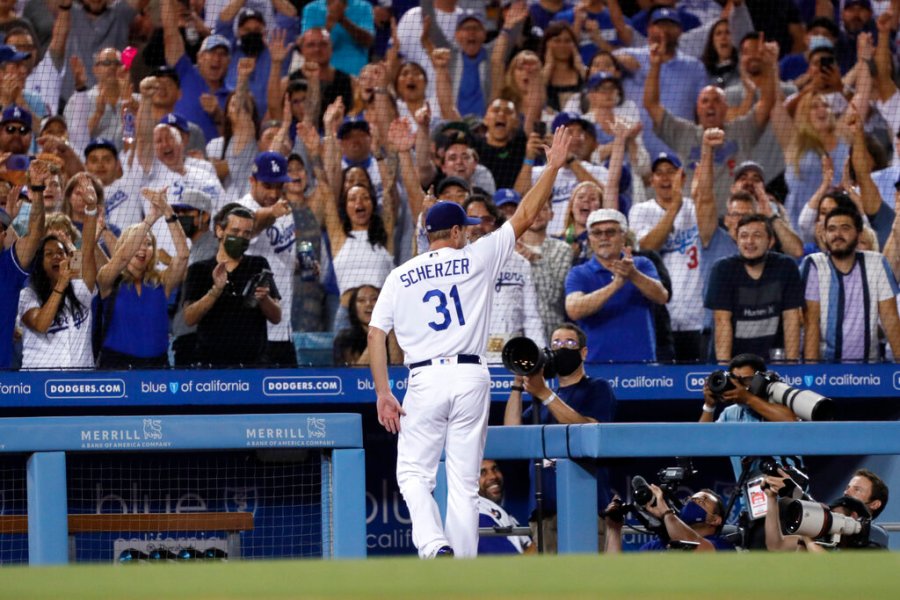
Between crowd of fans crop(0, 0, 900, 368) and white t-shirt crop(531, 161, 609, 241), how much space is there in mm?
21

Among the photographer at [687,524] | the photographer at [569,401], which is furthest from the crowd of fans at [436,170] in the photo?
the photographer at [687,524]

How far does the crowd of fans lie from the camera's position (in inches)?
348

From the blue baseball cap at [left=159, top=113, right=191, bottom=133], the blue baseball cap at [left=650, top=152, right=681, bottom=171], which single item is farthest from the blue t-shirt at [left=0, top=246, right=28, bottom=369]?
the blue baseball cap at [left=650, top=152, right=681, bottom=171]

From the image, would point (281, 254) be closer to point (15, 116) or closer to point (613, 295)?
point (15, 116)

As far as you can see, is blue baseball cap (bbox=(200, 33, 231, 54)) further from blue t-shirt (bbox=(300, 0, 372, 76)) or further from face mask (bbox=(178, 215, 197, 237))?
face mask (bbox=(178, 215, 197, 237))

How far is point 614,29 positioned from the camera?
11.3m

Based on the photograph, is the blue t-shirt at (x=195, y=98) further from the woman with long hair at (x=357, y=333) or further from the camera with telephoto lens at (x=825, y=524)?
the camera with telephoto lens at (x=825, y=524)

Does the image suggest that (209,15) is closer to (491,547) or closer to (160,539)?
(160,539)

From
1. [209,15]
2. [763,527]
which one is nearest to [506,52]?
[209,15]

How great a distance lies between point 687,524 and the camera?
6.77 m

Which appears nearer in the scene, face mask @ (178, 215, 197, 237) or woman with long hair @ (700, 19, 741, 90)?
face mask @ (178, 215, 197, 237)

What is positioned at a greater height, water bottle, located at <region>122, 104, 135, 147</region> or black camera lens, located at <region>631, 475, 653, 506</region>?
water bottle, located at <region>122, 104, 135, 147</region>

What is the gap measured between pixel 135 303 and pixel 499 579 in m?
6.23

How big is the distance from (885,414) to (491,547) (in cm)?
307
